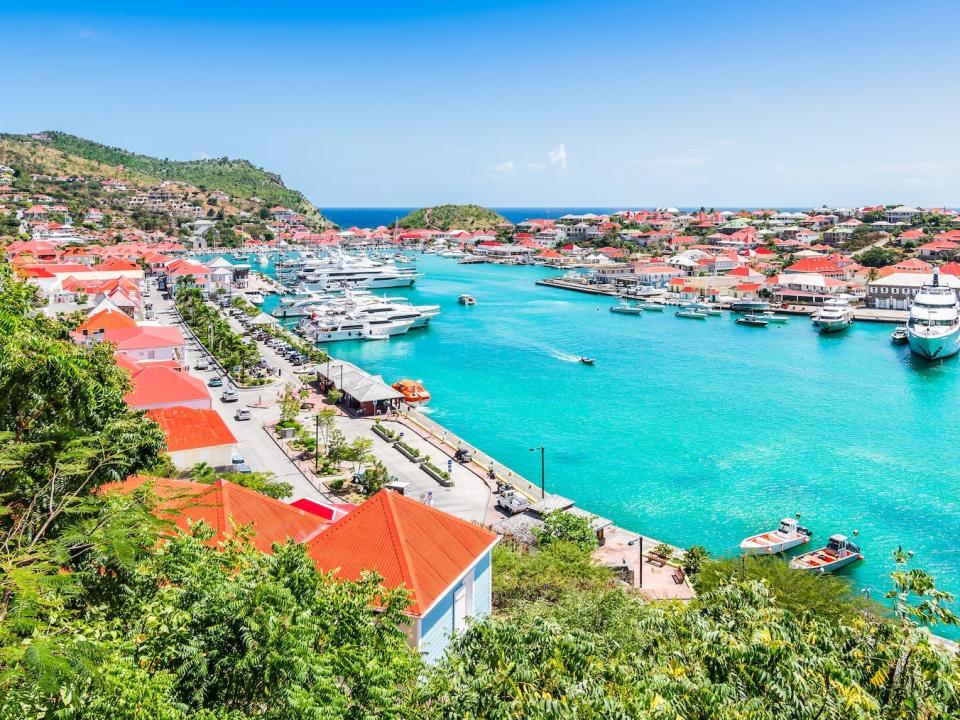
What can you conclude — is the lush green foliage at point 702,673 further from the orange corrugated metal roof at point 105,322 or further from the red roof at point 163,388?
the orange corrugated metal roof at point 105,322

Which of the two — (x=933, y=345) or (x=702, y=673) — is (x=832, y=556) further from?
(x=933, y=345)

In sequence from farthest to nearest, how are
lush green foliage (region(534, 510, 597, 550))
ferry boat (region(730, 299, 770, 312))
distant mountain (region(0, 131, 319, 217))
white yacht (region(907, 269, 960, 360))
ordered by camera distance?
distant mountain (region(0, 131, 319, 217)) < ferry boat (region(730, 299, 770, 312)) < white yacht (region(907, 269, 960, 360)) < lush green foliage (region(534, 510, 597, 550))

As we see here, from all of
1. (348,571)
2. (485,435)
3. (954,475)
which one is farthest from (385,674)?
(954,475)

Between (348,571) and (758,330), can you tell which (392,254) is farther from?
(348,571)

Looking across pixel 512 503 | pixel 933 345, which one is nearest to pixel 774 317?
pixel 933 345

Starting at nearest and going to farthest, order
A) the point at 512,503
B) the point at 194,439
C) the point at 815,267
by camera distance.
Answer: the point at 512,503 → the point at 194,439 → the point at 815,267

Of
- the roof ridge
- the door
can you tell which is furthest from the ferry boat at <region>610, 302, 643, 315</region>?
the door

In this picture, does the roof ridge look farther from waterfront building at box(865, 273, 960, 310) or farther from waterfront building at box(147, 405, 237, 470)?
waterfront building at box(865, 273, 960, 310)
